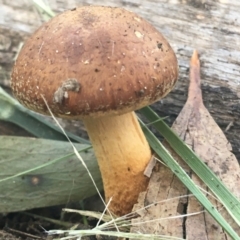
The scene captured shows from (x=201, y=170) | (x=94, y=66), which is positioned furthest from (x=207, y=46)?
(x=94, y=66)

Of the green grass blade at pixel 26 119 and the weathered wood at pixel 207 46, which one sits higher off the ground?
the weathered wood at pixel 207 46

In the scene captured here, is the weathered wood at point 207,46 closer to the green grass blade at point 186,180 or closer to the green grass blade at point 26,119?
the green grass blade at point 26,119

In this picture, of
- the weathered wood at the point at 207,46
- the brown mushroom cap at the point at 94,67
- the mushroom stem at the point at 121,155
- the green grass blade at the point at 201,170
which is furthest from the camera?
the weathered wood at the point at 207,46

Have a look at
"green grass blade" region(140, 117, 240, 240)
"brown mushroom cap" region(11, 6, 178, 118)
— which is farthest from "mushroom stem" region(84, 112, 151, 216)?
"brown mushroom cap" region(11, 6, 178, 118)

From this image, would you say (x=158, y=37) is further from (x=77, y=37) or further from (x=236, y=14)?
(x=236, y=14)

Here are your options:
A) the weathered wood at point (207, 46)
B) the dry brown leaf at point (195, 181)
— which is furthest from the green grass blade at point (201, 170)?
the weathered wood at point (207, 46)

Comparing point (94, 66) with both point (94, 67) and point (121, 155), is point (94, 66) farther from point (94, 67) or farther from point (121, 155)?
point (121, 155)

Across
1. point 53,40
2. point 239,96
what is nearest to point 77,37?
point 53,40

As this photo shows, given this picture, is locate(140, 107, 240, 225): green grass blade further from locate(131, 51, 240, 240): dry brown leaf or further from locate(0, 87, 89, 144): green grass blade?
locate(0, 87, 89, 144): green grass blade
